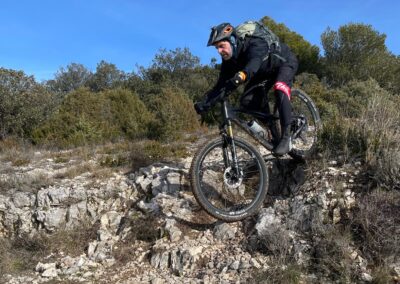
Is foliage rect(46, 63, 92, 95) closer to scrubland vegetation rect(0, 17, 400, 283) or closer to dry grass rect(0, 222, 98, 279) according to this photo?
scrubland vegetation rect(0, 17, 400, 283)

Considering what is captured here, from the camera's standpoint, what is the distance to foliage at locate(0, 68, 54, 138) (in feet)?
56.6

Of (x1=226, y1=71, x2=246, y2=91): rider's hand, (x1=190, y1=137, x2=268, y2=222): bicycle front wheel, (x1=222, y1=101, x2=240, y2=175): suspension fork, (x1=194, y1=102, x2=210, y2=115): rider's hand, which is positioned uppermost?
(x1=226, y1=71, x2=246, y2=91): rider's hand

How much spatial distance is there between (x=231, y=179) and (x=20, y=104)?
15.8 meters

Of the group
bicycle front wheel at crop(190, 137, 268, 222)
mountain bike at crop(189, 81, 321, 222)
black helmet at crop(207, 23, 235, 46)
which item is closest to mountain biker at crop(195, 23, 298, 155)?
black helmet at crop(207, 23, 235, 46)

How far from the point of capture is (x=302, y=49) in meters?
27.8

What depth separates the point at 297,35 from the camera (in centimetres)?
2939

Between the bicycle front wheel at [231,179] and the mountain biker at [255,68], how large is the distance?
0.37 metres

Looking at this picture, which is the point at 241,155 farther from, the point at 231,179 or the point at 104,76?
the point at 104,76

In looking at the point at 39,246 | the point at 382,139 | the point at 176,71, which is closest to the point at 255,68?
the point at 382,139

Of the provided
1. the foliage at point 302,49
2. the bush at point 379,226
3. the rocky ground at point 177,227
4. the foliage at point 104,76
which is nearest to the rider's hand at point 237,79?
the rocky ground at point 177,227

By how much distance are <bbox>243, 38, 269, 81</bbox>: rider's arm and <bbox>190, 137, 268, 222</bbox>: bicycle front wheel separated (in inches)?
33.6

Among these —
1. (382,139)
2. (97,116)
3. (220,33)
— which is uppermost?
(97,116)

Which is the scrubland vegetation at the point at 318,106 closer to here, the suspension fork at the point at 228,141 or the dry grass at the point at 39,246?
the dry grass at the point at 39,246

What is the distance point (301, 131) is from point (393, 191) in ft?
4.92
